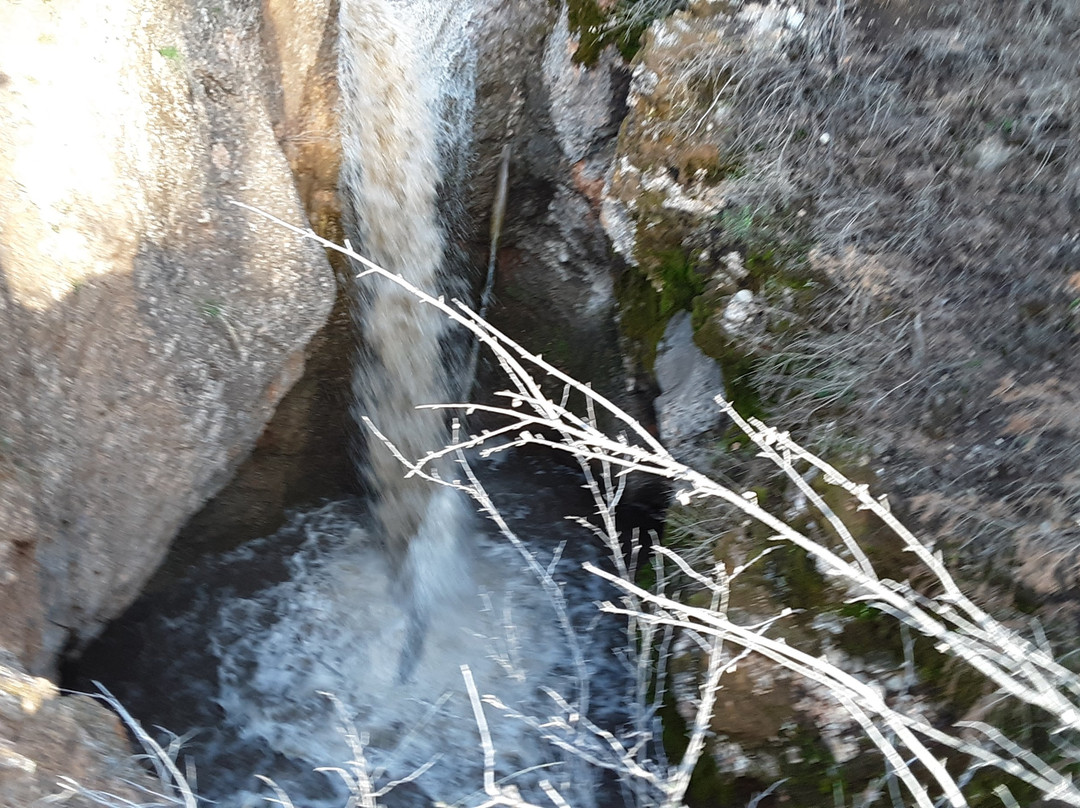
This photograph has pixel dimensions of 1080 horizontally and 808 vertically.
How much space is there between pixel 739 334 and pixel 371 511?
2302 mm

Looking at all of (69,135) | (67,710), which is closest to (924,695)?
(67,710)

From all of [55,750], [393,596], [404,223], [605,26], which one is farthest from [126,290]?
[605,26]

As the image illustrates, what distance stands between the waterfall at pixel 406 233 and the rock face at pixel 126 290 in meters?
0.28

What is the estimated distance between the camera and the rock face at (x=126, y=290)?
9.01 ft

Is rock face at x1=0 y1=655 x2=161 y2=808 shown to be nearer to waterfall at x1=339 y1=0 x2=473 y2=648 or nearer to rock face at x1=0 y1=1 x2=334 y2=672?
rock face at x1=0 y1=1 x2=334 y2=672

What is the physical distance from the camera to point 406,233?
3.73m

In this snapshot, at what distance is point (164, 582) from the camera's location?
3.42m

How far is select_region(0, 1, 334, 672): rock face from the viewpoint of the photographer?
275cm

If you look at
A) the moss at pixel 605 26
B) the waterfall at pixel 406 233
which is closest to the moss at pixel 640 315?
the moss at pixel 605 26

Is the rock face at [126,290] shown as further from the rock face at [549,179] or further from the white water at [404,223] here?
the rock face at [549,179]

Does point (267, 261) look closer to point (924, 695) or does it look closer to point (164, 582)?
point (164, 582)

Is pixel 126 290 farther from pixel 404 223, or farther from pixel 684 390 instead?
pixel 684 390

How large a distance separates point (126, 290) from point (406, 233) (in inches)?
51.8

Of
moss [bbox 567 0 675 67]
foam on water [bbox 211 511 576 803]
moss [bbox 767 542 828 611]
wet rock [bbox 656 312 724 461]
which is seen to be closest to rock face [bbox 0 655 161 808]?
foam on water [bbox 211 511 576 803]
